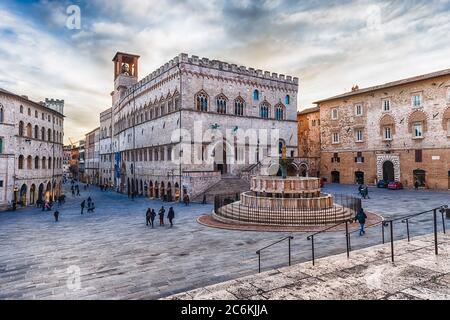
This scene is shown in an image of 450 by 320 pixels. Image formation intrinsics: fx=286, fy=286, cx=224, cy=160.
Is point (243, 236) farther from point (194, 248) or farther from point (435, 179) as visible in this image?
point (435, 179)

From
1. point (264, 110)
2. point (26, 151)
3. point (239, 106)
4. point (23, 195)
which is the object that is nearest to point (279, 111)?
point (264, 110)

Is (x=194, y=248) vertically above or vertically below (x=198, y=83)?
below

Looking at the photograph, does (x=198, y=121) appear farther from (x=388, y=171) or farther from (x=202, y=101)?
(x=388, y=171)

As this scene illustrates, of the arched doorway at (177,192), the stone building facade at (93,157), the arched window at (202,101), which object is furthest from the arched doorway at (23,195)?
the stone building facade at (93,157)

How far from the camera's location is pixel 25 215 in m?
23.8

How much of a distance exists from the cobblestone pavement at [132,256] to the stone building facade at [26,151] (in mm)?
11658

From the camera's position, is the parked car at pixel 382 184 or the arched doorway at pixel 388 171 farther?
the arched doorway at pixel 388 171

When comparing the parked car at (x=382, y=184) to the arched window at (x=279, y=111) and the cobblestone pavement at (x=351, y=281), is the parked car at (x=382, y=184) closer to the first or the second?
the arched window at (x=279, y=111)

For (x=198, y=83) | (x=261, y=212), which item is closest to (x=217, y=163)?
(x=198, y=83)

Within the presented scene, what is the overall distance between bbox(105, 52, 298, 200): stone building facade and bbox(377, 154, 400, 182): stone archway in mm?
11117

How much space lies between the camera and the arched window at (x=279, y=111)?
1560 inches

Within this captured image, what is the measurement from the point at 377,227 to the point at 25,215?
26.1 meters
